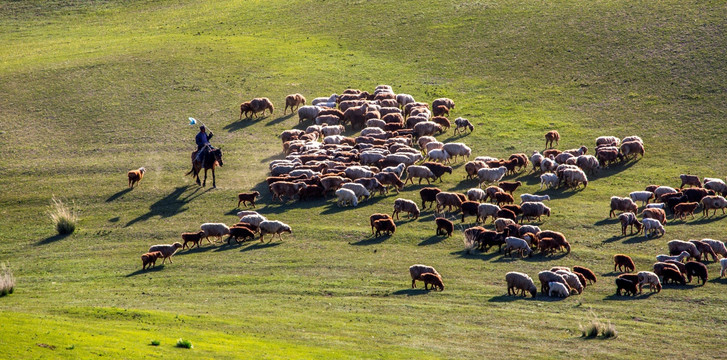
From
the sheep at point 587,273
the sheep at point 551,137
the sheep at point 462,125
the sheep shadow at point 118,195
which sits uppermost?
the sheep at point 462,125

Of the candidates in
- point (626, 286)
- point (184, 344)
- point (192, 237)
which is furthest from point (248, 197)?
point (626, 286)

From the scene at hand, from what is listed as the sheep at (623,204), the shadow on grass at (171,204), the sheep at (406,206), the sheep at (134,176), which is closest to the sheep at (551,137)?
the sheep at (623,204)

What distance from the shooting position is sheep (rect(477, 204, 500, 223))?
124 feet

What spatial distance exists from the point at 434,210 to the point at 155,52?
124 ft

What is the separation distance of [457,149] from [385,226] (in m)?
11.6

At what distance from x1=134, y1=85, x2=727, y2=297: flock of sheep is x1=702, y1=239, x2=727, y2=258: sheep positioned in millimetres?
39

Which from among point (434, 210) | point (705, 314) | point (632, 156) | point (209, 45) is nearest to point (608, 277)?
point (705, 314)

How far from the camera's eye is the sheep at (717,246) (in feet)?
109

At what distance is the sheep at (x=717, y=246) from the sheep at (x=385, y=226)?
40.4 feet

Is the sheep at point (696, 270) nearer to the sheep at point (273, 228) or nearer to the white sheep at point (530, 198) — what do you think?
the white sheep at point (530, 198)

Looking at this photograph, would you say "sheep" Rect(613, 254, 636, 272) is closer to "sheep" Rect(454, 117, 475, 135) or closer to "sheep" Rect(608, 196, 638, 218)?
"sheep" Rect(608, 196, 638, 218)

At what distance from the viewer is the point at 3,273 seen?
3225 cm

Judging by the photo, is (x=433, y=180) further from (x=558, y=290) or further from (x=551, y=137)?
(x=558, y=290)

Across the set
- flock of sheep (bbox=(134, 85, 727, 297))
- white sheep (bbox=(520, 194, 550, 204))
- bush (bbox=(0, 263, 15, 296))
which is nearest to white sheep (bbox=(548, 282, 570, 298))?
flock of sheep (bbox=(134, 85, 727, 297))
